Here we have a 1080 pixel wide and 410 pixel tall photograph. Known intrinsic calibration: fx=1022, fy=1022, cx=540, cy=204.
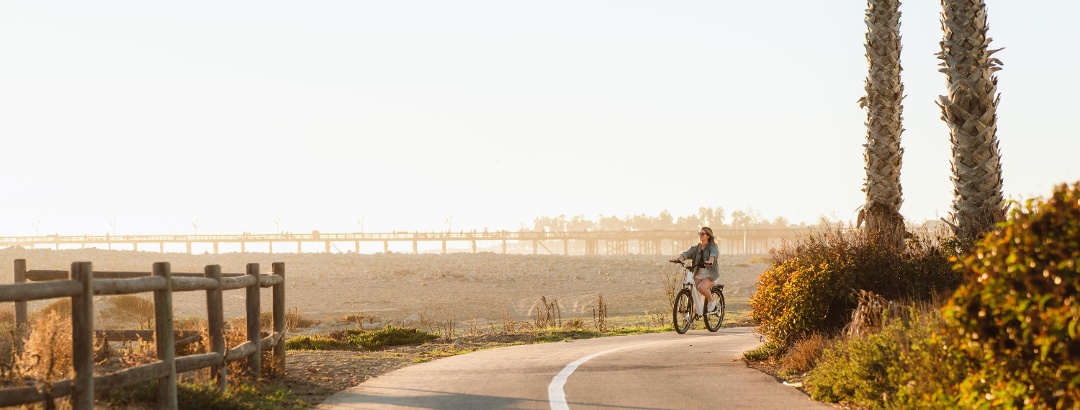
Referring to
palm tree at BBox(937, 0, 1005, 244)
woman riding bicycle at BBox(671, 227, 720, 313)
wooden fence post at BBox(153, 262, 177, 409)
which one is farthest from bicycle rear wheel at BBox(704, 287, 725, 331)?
wooden fence post at BBox(153, 262, 177, 409)

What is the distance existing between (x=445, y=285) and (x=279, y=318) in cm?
4382

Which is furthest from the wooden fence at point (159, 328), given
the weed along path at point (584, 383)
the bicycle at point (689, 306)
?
the bicycle at point (689, 306)

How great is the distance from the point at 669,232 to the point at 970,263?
13208 cm

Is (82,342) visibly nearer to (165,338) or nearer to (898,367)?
(165,338)

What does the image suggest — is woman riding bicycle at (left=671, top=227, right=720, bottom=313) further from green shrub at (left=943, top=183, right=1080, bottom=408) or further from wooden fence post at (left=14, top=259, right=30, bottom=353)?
green shrub at (left=943, top=183, right=1080, bottom=408)

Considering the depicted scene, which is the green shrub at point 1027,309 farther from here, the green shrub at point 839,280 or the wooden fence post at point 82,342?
the wooden fence post at point 82,342

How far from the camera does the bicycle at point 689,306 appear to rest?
726 inches

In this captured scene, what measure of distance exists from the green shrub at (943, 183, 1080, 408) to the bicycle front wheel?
11.7 metres

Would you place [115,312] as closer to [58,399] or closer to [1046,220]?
[58,399]

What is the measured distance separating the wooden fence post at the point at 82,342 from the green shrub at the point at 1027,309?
641cm

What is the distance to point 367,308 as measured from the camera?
145 ft

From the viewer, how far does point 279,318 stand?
12609 millimetres

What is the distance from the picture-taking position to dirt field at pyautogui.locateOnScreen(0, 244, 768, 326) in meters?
41.6

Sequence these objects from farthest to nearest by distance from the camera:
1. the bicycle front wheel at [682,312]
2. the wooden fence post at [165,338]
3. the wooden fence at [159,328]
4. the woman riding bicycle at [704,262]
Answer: the bicycle front wheel at [682,312]
the woman riding bicycle at [704,262]
the wooden fence post at [165,338]
the wooden fence at [159,328]
